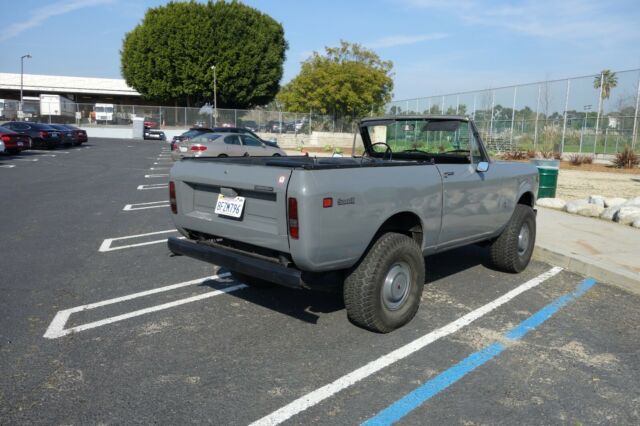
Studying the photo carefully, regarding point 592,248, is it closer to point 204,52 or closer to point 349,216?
point 349,216

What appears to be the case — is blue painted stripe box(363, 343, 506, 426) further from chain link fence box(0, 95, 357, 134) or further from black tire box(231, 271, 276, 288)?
chain link fence box(0, 95, 357, 134)

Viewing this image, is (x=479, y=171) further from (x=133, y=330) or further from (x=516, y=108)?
(x=516, y=108)

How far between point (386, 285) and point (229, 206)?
1.41 metres

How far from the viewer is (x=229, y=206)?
4191 mm

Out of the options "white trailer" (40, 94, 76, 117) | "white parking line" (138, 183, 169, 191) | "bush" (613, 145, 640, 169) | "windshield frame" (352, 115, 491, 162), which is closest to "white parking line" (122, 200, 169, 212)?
"white parking line" (138, 183, 169, 191)

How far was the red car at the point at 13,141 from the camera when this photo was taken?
923 inches

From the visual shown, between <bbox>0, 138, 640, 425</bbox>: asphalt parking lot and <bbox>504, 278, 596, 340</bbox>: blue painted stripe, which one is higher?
<bbox>504, 278, 596, 340</bbox>: blue painted stripe

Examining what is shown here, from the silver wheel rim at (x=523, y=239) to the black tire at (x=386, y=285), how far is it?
227cm

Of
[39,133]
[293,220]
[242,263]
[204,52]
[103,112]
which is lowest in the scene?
[242,263]

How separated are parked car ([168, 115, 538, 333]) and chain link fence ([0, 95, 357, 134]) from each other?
39552 mm

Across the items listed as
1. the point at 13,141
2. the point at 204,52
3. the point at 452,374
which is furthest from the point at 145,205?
the point at 204,52

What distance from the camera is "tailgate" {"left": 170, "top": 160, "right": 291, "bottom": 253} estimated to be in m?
3.77

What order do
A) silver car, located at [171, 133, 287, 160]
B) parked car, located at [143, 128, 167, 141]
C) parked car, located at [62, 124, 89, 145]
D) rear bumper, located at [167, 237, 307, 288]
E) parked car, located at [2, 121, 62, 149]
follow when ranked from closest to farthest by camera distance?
rear bumper, located at [167, 237, 307, 288] → silver car, located at [171, 133, 287, 160] → parked car, located at [2, 121, 62, 149] → parked car, located at [62, 124, 89, 145] → parked car, located at [143, 128, 167, 141]

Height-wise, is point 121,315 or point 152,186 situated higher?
point 152,186
